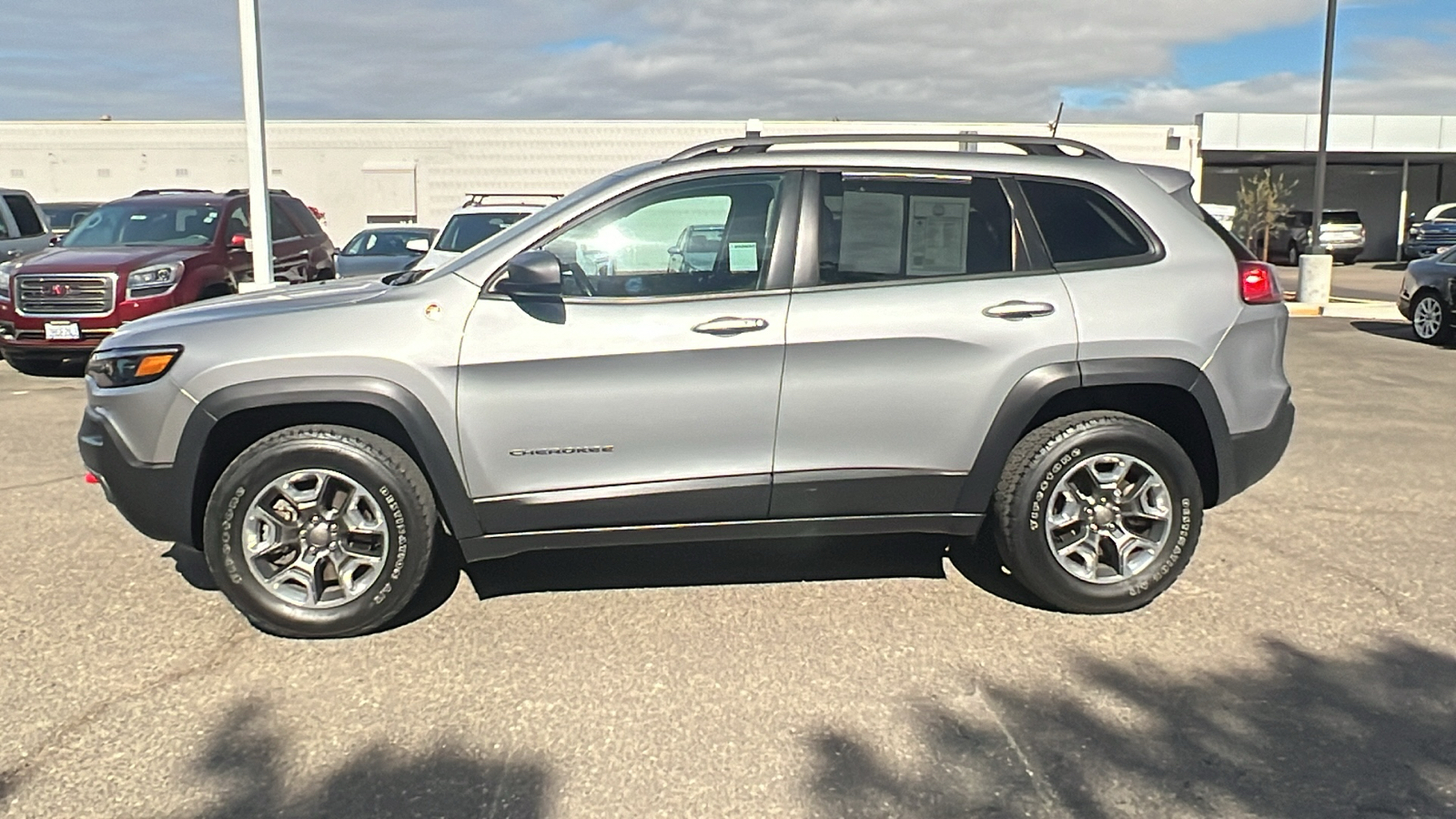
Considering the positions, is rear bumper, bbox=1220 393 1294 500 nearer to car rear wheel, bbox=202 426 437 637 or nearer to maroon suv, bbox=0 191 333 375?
car rear wheel, bbox=202 426 437 637

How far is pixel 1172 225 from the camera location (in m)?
4.54

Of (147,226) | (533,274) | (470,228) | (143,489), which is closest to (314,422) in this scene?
(143,489)

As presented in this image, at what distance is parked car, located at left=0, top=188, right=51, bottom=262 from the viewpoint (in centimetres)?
1388

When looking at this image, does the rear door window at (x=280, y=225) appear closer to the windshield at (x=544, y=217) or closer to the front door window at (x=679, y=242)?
the windshield at (x=544, y=217)

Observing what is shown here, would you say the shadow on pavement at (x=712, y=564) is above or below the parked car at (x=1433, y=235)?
below

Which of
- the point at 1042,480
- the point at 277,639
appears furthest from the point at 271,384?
the point at 1042,480

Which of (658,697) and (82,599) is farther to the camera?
(82,599)

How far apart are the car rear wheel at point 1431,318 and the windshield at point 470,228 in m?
10.5

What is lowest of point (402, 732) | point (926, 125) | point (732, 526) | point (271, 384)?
point (402, 732)

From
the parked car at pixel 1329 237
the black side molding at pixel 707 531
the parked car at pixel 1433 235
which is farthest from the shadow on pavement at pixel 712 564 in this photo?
the parked car at pixel 1329 237

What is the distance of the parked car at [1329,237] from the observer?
3494 cm

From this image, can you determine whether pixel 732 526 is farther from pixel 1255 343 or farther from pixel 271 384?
pixel 1255 343

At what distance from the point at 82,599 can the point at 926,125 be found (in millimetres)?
30262

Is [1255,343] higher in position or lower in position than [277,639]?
higher
